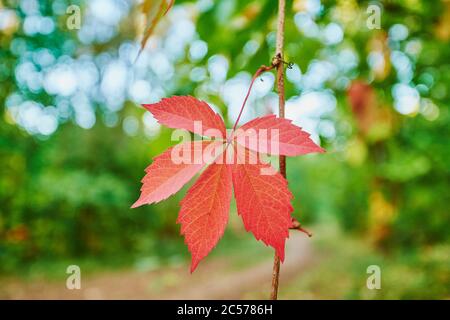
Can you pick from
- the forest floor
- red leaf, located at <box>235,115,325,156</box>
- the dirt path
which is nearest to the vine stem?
red leaf, located at <box>235,115,325,156</box>

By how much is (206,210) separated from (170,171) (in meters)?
0.06

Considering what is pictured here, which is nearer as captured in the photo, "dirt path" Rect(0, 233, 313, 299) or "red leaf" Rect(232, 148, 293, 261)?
"red leaf" Rect(232, 148, 293, 261)

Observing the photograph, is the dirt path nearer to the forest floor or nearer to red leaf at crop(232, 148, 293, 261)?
the forest floor

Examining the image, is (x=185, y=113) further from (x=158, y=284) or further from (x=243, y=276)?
(x=158, y=284)

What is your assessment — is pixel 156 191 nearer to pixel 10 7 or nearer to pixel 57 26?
pixel 10 7


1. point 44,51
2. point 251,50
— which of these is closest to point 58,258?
point 44,51

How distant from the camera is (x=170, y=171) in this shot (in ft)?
1.39

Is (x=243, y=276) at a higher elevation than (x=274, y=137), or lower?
lower

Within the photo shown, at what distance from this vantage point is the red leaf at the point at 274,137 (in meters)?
0.41

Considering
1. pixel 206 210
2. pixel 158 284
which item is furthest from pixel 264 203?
pixel 158 284

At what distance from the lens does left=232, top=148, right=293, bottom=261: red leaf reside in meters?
0.41

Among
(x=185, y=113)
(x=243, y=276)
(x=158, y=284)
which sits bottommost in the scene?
(x=158, y=284)

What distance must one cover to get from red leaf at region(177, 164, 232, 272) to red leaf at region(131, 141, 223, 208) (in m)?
0.02

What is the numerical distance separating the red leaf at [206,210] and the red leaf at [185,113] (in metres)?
0.06
